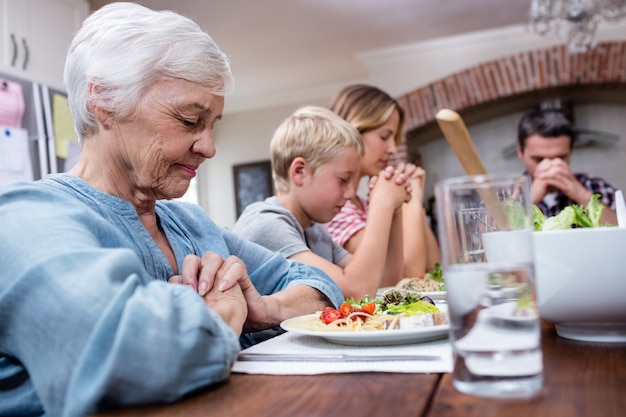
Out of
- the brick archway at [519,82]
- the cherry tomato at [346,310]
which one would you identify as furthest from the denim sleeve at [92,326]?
the brick archway at [519,82]

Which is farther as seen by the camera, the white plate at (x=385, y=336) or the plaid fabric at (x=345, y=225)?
the plaid fabric at (x=345, y=225)

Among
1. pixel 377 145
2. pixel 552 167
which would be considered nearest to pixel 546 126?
pixel 552 167

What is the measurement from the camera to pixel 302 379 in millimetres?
577

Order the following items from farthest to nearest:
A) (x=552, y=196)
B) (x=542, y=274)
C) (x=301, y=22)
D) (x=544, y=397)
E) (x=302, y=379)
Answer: (x=301, y=22), (x=552, y=196), (x=542, y=274), (x=302, y=379), (x=544, y=397)

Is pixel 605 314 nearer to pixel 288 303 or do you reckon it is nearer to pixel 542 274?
pixel 542 274

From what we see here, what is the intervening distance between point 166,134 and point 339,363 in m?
0.46

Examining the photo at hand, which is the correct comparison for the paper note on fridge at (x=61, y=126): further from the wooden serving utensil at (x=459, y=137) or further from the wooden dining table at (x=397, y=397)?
the wooden dining table at (x=397, y=397)

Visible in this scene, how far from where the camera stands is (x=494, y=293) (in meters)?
0.47

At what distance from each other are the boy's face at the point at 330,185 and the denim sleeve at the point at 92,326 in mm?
1055

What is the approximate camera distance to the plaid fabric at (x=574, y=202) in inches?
109

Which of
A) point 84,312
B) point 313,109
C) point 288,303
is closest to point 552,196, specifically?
point 313,109

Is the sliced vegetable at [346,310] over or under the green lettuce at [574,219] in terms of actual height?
under

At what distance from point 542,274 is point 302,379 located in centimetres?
33

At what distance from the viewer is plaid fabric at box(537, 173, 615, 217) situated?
276cm
